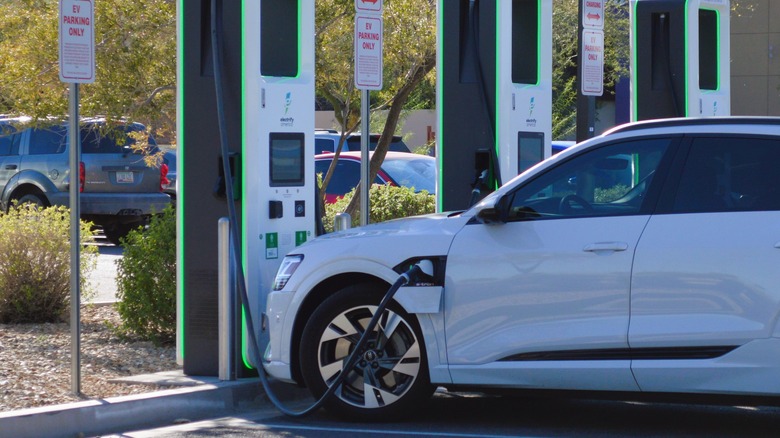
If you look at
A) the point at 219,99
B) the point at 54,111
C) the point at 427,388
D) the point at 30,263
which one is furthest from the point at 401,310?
the point at 54,111

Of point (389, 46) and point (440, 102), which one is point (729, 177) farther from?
point (389, 46)

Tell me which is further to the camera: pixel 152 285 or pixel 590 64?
pixel 590 64

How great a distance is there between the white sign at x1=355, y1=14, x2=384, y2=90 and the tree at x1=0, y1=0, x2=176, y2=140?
2.95m

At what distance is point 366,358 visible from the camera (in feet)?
23.2

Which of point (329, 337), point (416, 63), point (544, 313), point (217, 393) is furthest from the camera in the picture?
point (416, 63)

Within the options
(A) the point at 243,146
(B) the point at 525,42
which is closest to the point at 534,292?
(A) the point at 243,146

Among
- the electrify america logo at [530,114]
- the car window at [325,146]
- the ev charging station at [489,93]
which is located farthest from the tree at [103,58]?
the car window at [325,146]

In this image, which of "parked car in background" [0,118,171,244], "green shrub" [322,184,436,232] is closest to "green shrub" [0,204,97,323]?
"green shrub" [322,184,436,232]

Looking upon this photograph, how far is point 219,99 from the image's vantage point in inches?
308

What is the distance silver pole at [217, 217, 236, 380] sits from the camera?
26.0 feet

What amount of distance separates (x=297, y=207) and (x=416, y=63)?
5005 mm

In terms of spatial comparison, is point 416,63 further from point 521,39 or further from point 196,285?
point 196,285

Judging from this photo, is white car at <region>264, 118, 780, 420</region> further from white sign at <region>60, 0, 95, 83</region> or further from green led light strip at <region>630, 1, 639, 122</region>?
green led light strip at <region>630, 1, 639, 122</region>

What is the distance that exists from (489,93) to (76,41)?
3.43 meters
